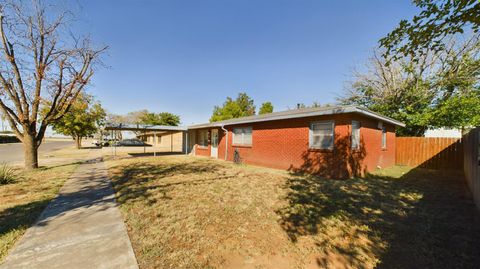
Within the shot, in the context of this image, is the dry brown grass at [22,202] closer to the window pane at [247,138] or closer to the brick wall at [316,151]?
the brick wall at [316,151]

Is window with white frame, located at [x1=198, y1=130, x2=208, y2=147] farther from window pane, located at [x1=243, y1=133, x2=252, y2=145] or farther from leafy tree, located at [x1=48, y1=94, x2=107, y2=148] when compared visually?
leafy tree, located at [x1=48, y1=94, x2=107, y2=148]

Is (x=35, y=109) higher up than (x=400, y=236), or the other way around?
(x=35, y=109)

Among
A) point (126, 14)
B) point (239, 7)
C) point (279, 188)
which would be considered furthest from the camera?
point (239, 7)

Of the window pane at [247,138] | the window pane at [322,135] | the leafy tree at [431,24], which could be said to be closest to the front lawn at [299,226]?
the window pane at [322,135]

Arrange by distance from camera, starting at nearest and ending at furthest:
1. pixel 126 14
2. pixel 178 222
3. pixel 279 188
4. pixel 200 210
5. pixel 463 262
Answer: pixel 463 262 → pixel 178 222 → pixel 200 210 → pixel 279 188 → pixel 126 14

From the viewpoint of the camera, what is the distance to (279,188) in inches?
258

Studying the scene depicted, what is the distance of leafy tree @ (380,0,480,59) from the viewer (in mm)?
3145

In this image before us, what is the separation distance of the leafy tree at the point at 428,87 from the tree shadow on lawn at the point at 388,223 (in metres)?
8.58

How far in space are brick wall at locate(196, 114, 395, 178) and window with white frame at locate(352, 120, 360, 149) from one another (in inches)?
7.8

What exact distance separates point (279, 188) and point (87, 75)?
414 inches

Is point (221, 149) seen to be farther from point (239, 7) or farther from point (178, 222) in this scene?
point (178, 222)

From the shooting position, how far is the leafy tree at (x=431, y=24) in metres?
3.14

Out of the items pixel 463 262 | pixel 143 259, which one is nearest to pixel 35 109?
pixel 143 259

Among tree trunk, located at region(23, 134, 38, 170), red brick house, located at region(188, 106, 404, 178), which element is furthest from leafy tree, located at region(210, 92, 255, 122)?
tree trunk, located at region(23, 134, 38, 170)
